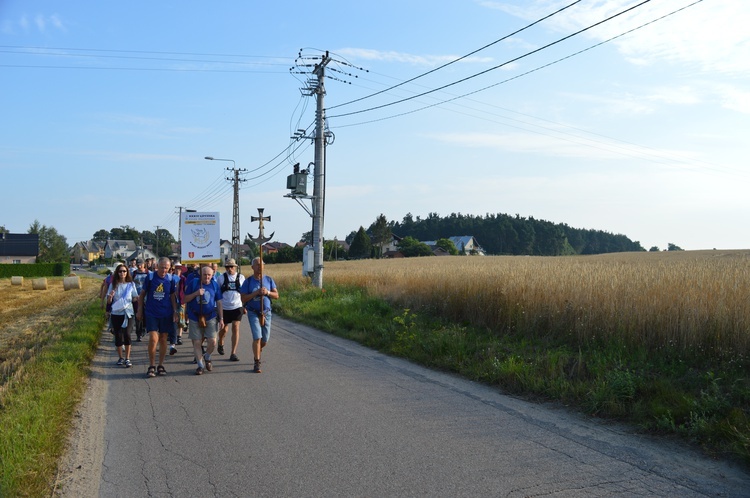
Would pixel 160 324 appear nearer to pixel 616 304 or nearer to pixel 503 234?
pixel 616 304

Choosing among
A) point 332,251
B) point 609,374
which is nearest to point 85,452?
point 609,374

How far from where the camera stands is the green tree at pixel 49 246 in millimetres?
98244

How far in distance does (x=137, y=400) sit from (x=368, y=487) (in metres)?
4.31

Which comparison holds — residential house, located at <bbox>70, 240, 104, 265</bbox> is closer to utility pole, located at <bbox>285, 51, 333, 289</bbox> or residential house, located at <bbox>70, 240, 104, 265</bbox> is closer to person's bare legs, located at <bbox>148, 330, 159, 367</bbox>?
utility pole, located at <bbox>285, 51, 333, 289</bbox>

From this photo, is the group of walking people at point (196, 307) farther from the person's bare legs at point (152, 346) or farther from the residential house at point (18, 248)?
the residential house at point (18, 248)

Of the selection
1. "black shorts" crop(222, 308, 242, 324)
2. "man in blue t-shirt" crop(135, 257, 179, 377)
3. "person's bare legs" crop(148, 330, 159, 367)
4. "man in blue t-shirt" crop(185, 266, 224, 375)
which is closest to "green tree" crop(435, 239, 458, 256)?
"black shorts" crop(222, 308, 242, 324)

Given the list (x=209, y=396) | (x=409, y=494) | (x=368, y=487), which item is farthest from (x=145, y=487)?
(x=209, y=396)

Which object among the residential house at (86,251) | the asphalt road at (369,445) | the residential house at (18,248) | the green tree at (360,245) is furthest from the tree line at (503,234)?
the asphalt road at (369,445)

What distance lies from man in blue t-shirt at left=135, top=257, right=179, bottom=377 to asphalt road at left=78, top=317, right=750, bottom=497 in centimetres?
76

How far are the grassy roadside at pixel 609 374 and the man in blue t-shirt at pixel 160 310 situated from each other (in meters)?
4.11

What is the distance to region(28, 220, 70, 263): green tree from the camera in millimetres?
98244

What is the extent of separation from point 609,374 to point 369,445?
3.39 m

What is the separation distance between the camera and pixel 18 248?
86.0 metres

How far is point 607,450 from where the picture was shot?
5555mm
